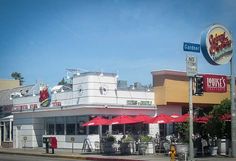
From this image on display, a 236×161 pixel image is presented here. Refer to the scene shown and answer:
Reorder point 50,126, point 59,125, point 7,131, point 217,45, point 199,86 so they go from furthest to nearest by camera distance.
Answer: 1. point 7,131
2. point 50,126
3. point 59,125
4. point 217,45
5. point 199,86

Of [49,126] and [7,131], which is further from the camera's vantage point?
[7,131]

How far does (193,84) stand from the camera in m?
25.8

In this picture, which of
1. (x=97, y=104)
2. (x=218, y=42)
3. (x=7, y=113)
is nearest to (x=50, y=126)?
(x=97, y=104)

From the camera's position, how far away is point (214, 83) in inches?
1104

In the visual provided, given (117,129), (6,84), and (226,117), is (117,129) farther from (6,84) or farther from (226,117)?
(6,84)

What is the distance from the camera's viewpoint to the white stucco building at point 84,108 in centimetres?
3612

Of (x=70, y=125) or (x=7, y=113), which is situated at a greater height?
(x=7, y=113)

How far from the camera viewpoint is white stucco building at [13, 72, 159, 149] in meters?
36.1

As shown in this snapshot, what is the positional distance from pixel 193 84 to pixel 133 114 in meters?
13.1

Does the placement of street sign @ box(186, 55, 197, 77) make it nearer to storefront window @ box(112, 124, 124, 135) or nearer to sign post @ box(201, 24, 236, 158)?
sign post @ box(201, 24, 236, 158)

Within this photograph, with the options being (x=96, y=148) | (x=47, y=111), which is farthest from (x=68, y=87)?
(x=96, y=148)

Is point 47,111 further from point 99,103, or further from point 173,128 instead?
point 173,128

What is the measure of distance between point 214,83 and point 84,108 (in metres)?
11.4

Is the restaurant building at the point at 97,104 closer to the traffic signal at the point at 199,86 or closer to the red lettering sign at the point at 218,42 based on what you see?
the red lettering sign at the point at 218,42
